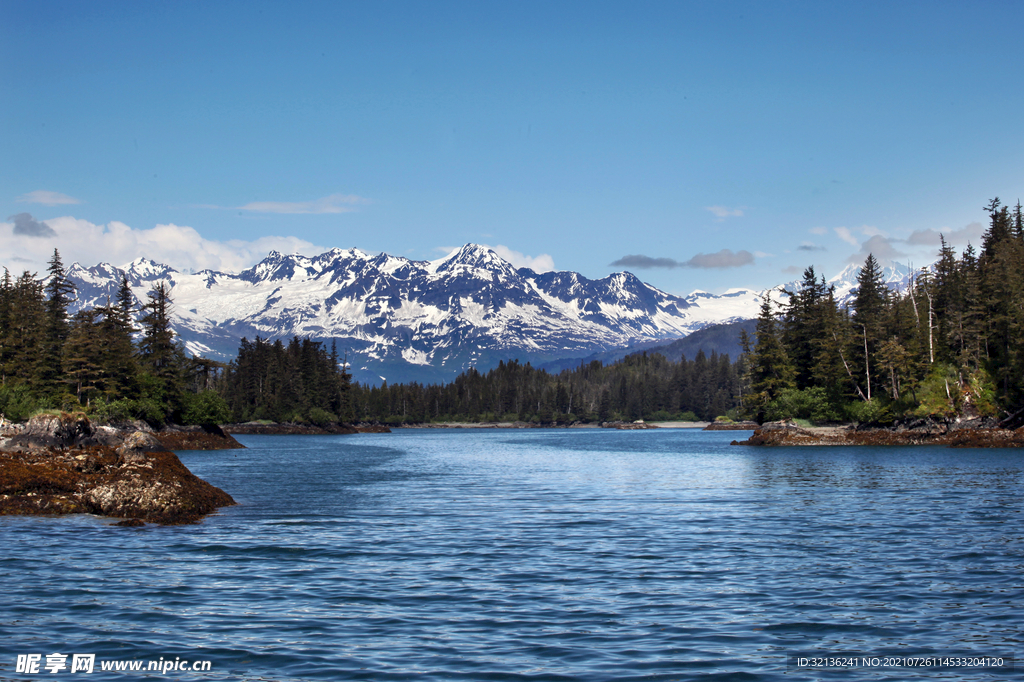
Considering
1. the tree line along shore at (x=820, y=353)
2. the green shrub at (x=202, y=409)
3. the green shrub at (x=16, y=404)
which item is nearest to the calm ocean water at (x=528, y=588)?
the green shrub at (x=16, y=404)

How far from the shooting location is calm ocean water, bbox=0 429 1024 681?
1316 centimetres

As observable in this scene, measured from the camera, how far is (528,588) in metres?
18.2

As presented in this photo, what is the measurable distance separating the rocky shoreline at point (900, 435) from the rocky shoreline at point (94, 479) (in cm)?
7767

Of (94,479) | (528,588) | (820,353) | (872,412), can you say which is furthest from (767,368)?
(528,588)

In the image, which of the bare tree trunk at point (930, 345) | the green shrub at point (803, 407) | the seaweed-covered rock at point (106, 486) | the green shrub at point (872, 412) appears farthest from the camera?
the green shrub at point (803, 407)

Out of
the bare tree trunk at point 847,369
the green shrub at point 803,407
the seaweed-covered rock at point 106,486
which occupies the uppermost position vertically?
the bare tree trunk at point 847,369

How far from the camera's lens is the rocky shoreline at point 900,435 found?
8138cm

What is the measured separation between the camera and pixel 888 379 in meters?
106

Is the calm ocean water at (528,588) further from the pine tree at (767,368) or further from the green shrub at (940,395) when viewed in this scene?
the pine tree at (767,368)

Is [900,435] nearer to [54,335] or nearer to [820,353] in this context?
[820,353]

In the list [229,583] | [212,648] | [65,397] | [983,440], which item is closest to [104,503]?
[229,583]

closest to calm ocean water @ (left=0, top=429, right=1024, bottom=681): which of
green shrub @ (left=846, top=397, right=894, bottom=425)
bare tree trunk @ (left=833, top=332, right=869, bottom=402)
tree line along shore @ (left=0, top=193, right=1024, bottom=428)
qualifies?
tree line along shore @ (left=0, top=193, right=1024, bottom=428)

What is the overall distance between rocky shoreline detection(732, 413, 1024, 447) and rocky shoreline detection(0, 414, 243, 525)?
255 ft

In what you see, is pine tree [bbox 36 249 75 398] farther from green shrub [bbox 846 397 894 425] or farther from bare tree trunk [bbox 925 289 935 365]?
bare tree trunk [bbox 925 289 935 365]
